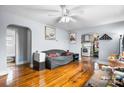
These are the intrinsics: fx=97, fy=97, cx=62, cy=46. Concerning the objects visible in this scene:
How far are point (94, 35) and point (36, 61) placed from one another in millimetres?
2035

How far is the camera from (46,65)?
288 centimetres

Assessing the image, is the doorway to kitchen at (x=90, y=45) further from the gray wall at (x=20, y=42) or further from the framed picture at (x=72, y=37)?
the gray wall at (x=20, y=42)

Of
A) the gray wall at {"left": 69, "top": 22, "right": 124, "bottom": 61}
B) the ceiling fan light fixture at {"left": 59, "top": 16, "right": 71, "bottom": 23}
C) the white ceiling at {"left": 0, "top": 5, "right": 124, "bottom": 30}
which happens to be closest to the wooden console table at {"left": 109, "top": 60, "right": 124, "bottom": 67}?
the gray wall at {"left": 69, "top": 22, "right": 124, "bottom": 61}

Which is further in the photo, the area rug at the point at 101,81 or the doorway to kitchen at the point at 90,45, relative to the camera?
the doorway to kitchen at the point at 90,45

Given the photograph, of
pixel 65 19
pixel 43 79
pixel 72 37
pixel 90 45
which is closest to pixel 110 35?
pixel 90 45

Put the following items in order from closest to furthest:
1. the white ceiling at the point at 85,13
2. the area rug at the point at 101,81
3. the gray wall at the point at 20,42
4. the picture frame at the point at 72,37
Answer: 1. the area rug at the point at 101,81
2. the white ceiling at the point at 85,13
3. the gray wall at the point at 20,42
4. the picture frame at the point at 72,37

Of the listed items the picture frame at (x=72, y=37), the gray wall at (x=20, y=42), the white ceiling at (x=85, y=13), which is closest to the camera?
the white ceiling at (x=85, y=13)

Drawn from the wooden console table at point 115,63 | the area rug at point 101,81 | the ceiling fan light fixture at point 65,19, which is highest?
the ceiling fan light fixture at point 65,19

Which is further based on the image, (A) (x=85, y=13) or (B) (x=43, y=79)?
(B) (x=43, y=79)

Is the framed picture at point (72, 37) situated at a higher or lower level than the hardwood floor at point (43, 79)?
higher

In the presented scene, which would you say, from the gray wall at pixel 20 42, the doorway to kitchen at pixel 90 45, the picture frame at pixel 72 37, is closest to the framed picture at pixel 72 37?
the picture frame at pixel 72 37

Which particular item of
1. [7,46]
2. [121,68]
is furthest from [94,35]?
[7,46]

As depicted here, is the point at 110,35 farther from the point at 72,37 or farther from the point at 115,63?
the point at 72,37
